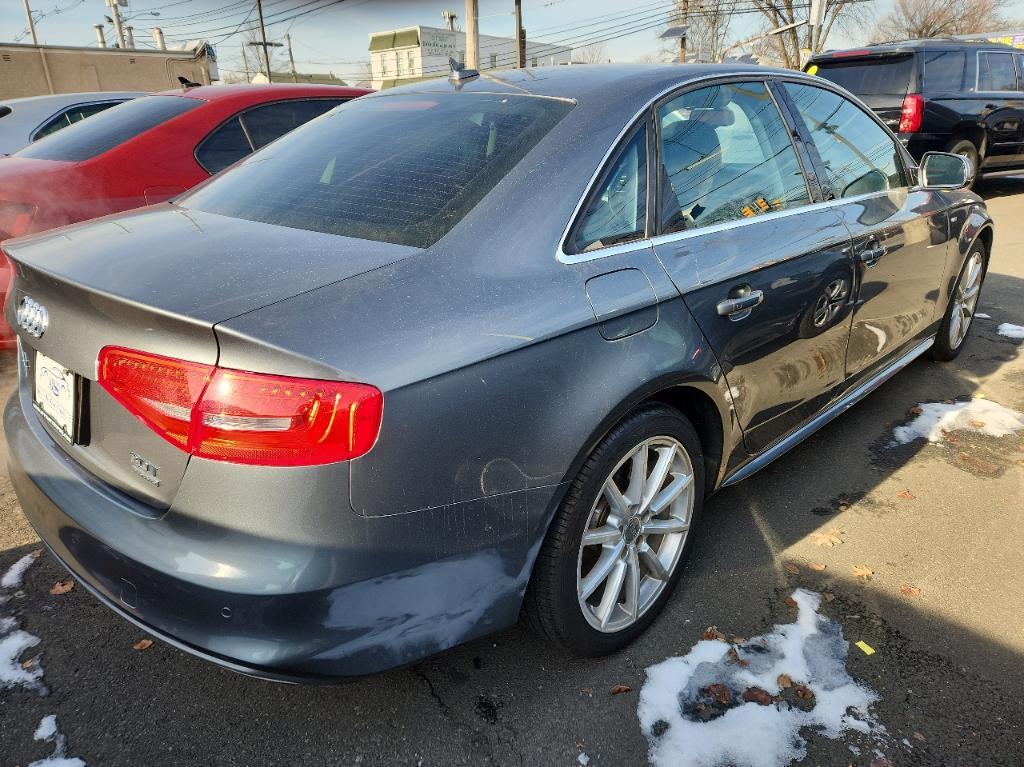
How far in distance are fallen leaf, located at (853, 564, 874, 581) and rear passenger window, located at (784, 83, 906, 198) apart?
1.43 meters

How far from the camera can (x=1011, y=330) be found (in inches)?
200

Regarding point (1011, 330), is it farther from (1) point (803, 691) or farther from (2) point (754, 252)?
(1) point (803, 691)

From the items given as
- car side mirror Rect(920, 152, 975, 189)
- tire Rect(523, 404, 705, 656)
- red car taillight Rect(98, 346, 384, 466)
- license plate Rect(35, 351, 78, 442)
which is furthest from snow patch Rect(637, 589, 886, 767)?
car side mirror Rect(920, 152, 975, 189)

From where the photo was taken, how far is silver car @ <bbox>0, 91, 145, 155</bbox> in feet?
19.6

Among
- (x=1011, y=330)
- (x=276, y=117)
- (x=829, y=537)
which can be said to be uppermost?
(x=276, y=117)

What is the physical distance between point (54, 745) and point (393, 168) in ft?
5.69

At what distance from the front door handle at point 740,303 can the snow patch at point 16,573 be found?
244cm

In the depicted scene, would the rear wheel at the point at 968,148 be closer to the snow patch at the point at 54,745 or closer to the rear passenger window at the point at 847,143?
the rear passenger window at the point at 847,143

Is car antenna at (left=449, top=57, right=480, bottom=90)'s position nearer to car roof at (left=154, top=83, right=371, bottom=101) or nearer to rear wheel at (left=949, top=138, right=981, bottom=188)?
car roof at (left=154, top=83, right=371, bottom=101)

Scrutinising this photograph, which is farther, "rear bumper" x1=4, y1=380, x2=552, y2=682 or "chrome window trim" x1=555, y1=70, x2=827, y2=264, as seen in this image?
"chrome window trim" x1=555, y1=70, x2=827, y2=264

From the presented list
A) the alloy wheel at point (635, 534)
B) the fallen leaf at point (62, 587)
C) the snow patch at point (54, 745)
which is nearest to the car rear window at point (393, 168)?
the alloy wheel at point (635, 534)

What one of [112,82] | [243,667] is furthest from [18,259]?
[112,82]

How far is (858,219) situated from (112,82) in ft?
106

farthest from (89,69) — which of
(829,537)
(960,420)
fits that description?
(829,537)
